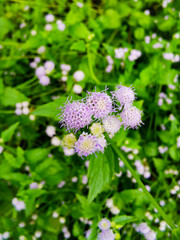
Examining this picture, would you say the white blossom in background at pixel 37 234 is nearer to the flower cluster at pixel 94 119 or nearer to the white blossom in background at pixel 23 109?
the white blossom in background at pixel 23 109

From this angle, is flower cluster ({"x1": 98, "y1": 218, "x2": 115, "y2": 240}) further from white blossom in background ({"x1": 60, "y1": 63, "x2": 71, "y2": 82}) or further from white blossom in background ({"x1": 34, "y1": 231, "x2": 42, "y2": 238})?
white blossom in background ({"x1": 60, "y1": 63, "x2": 71, "y2": 82})

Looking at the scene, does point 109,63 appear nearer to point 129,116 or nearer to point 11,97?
point 11,97

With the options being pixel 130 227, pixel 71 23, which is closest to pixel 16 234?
pixel 130 227

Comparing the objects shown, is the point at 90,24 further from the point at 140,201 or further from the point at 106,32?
the point at 140,201

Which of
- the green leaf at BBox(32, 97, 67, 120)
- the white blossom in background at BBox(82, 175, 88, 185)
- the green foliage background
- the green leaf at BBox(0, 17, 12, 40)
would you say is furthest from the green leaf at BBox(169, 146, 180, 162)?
the green leaf at BBox(0, 17, 12, 40)

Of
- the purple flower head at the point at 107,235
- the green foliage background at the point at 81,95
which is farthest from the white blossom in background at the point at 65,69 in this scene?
the purple flower head at the point at 107,235

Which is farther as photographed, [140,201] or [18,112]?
[18,112]
